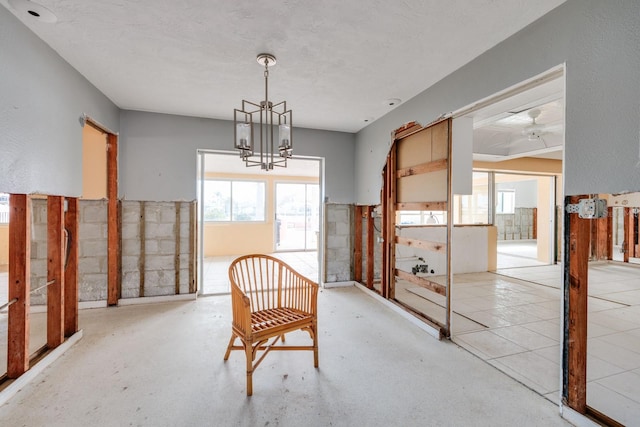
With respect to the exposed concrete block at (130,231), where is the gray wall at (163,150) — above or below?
above

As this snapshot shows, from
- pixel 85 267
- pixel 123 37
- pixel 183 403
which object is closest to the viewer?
pixel 183 403

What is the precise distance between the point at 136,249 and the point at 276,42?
3.08 metres

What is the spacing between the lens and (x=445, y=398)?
74.9 inches

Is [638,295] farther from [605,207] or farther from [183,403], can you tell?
[183,403]

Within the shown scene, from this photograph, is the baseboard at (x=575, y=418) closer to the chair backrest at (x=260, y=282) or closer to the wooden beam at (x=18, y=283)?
the chair backrest at (x=260, y=282)

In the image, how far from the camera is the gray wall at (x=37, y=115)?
1.81 meters

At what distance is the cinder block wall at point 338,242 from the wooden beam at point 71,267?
2976mm

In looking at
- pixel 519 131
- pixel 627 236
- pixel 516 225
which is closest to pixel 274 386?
pixel 519 131

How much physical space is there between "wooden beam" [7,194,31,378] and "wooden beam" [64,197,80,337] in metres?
0.65

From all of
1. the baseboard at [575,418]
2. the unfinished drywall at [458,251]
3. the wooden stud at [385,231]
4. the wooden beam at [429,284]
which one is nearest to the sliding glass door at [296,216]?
the unfinished drywall at [458,251]

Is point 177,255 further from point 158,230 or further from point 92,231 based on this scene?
point 92,231

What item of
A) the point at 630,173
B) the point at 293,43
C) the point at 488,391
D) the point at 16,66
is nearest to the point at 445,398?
the point at 488,391

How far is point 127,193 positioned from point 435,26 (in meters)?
3.77

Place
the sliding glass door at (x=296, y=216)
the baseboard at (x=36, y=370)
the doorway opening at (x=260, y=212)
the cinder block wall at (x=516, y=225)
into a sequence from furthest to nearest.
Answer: the cinder block wall at (x=516, y=225) < the sliding glass door at (x=296, y=216) < the doorway opening at (x=260, y=212) < the baseboard at (x=36, y=370)
